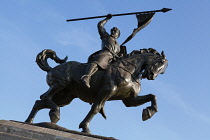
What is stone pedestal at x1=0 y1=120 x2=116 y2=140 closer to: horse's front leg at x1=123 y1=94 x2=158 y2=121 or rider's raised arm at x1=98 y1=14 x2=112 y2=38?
horse's front leg at x1=123 y1=94 x2=158 y2=121

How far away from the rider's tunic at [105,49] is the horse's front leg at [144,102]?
108 cm

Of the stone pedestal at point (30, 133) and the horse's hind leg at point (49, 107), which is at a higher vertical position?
the horse's hind leg at point (49, 107)

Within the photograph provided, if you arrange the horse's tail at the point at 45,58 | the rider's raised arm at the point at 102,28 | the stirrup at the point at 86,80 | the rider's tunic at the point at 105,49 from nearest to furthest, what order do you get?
the stirrup at the point at 86,80 → the rider's tunic at the point at 105,49 → the horse's tail at the point at 45,58 → the rider's raised arm at the point at 102,28

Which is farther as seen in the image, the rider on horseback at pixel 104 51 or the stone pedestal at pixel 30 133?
the rider on horseback at pixel 104 51

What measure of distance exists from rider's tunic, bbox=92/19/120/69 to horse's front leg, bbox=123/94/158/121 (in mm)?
1084

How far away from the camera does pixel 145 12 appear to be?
13.5 metres

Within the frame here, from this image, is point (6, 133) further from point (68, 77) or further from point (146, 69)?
point (146, 69)

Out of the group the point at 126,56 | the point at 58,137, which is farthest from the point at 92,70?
the point at 58,137

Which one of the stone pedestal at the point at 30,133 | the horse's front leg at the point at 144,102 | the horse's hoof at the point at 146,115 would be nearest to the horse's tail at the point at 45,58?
the horse's front leg at the point at 144,102

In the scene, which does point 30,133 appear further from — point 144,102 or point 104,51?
point 104,51

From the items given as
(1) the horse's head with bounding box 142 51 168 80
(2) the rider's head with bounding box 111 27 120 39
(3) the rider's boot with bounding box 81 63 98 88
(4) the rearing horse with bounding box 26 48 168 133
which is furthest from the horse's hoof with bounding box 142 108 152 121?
(2) the rider's head with bounding box 111 27 120 39

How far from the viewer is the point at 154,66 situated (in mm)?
12359

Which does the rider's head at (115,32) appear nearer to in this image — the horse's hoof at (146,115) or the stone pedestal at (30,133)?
the horse's hoof at (146,115)

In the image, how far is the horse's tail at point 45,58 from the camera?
12594 mm
